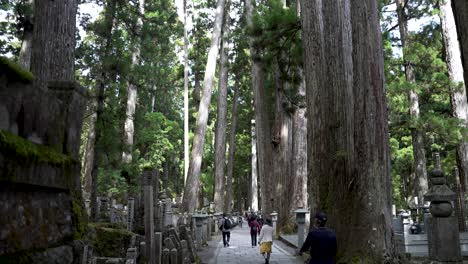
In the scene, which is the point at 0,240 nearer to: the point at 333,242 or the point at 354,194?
the point at 333,242

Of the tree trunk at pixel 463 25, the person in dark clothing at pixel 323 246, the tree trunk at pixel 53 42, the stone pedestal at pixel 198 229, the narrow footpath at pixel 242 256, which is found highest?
the tree trunk at pixel 53 42

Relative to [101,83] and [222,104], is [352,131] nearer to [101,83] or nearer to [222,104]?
Result: [101,83]

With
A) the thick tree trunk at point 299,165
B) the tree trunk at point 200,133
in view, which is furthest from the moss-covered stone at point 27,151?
the tree trunk at point 200,133

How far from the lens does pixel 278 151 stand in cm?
2148

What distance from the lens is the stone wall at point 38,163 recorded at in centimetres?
306

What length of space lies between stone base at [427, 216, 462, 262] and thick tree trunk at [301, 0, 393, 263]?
45.5 inches

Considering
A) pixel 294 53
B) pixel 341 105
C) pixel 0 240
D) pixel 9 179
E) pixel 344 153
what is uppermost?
pixel 294 53

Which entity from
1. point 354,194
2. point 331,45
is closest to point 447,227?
point 354,194

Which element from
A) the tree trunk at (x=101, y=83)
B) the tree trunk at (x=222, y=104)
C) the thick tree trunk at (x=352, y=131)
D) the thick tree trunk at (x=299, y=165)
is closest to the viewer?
the thick tree trunk at (x=352, y=131)

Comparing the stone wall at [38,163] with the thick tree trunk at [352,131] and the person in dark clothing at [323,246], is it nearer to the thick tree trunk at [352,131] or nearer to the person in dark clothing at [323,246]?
the person in dark clothing at [323,246]

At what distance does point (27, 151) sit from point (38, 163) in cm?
21

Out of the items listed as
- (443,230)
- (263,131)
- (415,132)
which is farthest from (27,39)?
(415,132)

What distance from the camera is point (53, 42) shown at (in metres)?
8.12

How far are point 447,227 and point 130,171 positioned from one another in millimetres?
17862
